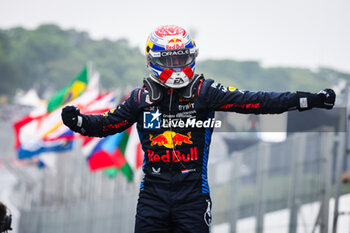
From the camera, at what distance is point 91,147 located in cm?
1445

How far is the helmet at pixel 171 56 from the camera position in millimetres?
4203

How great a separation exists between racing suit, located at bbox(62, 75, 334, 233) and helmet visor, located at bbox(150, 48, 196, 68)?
0.15m

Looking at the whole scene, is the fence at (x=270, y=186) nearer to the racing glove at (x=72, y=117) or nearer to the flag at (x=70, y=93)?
the flag at (x=70, y=93)

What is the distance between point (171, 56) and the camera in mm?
4258

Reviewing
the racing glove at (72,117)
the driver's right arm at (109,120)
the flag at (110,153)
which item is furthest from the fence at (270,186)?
the racing glove at (72,117)

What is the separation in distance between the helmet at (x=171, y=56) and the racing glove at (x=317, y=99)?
0.77 meters

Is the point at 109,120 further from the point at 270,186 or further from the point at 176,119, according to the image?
the point at 270,186

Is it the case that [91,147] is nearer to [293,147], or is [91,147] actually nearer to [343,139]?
[293,147]

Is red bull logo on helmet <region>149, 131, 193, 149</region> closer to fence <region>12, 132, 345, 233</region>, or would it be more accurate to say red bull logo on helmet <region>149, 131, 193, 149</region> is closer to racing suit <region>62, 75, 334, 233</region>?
racing suit <region>62, 75, 334, 233</region>

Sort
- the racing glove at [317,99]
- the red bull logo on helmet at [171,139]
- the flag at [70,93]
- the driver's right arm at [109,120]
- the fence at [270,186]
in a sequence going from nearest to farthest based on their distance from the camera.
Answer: the racing glove at [317,99], the red bull logo on helmet at [171,139], the driver's right arm at [109,120], the fence at [270,186], the flag at [70,93]

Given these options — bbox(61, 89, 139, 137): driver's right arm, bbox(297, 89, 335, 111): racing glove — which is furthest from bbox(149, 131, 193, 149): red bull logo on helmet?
bbox(297, 89, 335, 111): racing glove

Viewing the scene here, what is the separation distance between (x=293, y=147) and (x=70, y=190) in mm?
15884

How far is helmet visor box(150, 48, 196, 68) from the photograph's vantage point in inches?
167

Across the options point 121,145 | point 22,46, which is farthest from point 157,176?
point 22,46
